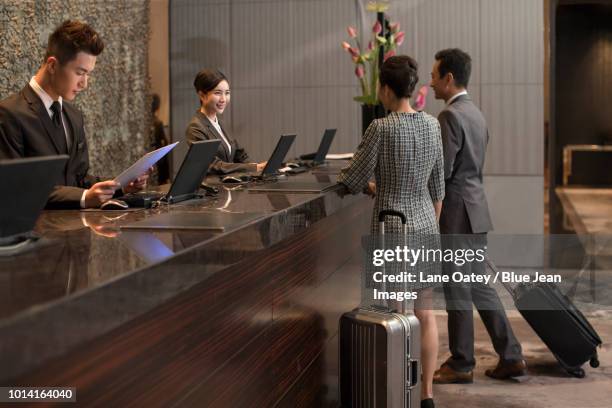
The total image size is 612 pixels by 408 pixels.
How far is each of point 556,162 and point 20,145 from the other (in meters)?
5.63

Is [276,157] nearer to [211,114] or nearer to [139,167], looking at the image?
[211,114]

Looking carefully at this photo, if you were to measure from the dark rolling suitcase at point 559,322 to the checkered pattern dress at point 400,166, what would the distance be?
1.02m

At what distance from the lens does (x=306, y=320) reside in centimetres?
338

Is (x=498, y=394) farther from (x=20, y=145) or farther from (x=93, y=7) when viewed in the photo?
(x=93, y=7)

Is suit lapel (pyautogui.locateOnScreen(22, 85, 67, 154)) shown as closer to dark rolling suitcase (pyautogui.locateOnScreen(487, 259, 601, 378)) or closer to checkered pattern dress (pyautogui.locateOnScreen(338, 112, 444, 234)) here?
checkered pattern dress (pyautogui.locateOnScreen(338, 112, 444, 234))

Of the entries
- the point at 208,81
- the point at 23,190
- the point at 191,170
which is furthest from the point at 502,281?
the point at 23,190

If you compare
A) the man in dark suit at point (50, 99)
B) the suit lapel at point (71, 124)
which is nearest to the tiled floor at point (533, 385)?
the suit lapel at point (71, 124)

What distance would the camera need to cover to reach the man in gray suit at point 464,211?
4312mm

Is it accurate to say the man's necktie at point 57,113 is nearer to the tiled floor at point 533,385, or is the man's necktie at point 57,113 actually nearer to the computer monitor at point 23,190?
the computer monitor at point 23,190

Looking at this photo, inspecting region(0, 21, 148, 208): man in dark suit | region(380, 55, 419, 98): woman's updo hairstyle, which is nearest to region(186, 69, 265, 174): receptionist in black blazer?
region(380, 55, 419, 98): woman's updo hairstyle

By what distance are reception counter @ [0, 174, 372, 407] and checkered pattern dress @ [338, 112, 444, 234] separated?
157 millimetres

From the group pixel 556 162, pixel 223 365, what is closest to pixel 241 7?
pixel 556 162

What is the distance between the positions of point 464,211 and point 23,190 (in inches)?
114

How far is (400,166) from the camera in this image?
3561mm
